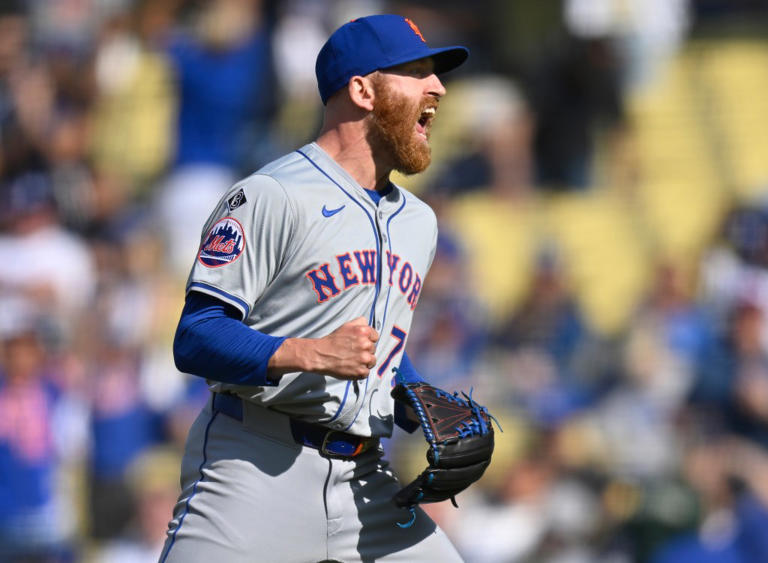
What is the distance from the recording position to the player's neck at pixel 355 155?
318 cm

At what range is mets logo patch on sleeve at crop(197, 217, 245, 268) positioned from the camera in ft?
9.31

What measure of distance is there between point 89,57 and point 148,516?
167 inches

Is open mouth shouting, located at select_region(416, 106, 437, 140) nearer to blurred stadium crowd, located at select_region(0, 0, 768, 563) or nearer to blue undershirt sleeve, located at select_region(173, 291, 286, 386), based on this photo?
blue undershirt sleeve, located at select_region(173, 291, 286, 386)

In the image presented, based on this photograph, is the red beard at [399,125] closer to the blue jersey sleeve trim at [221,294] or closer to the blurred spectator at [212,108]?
the blue jersey sleeve trim at [221,294]

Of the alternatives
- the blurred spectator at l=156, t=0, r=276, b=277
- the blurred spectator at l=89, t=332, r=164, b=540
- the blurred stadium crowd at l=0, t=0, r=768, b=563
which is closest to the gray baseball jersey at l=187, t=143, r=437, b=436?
the blurred stadium crowd at l=0, t=0, r=768, b=563

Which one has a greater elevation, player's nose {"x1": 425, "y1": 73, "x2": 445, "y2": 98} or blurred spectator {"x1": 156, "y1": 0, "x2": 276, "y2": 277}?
player's nose {"x1": 425, "y1": 73, "x2": 445, "y2": 98}

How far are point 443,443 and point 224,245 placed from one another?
73 cm

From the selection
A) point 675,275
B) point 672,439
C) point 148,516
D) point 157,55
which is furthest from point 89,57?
point 672,439

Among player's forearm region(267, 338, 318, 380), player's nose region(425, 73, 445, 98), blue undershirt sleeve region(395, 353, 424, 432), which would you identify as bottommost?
blue undershirt sleeve region(395, 353, 424, 432)

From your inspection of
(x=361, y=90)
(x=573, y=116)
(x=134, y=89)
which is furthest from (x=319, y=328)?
(x=134, y=89)

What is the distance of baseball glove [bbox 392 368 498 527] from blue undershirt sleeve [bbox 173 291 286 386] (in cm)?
45

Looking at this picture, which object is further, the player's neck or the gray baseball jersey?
the player's neck

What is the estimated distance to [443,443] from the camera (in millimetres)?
3020

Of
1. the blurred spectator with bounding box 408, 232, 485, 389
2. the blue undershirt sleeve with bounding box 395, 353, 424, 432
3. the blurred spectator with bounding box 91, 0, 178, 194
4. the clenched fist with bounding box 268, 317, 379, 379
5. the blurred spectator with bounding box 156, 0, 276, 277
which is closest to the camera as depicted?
the clenched fist with bounding box 268, 317, 379, 379
